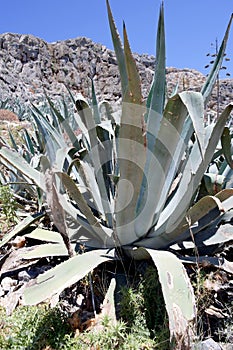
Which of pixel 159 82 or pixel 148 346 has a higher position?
pixel 159 82

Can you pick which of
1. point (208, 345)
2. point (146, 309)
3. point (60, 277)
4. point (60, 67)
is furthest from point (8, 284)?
point (60, 67)

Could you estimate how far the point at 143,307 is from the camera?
51.4 inches

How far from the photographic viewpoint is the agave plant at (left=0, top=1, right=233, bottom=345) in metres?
1.11

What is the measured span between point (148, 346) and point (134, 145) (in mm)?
684

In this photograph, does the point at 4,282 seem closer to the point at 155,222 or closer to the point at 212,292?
the point at 155,222

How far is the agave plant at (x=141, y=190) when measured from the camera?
1111mm

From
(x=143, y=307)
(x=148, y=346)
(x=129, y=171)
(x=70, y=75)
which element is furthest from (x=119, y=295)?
(x=70, y=75)

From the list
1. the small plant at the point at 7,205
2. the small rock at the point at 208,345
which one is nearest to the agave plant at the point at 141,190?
the small rock at the point at 208,345

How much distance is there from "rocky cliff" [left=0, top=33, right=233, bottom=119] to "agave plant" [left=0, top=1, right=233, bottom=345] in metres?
Result: 22.6

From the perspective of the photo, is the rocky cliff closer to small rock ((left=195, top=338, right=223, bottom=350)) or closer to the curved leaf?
the curved leaf

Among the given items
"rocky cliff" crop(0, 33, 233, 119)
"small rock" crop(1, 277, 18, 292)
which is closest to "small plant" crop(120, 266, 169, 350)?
"small rock" crop(1, 277, 18, 292)

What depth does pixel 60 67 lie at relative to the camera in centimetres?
2912

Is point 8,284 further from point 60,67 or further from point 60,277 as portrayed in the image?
point 60,67

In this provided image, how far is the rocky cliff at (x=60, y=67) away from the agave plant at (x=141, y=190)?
74.2 feet
